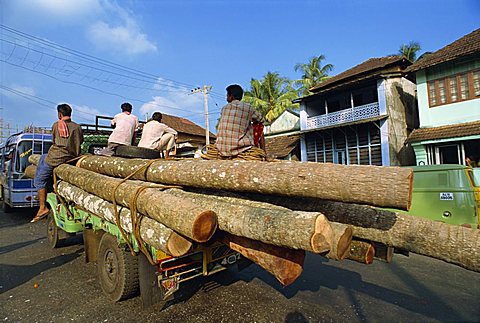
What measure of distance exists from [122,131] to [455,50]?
1611 centimetres

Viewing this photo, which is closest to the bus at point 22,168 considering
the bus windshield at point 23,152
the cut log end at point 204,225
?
the bus windshield at point 23,152

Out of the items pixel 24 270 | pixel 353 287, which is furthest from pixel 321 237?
pixel 24 270

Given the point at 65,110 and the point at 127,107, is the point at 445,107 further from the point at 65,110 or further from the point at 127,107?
the point at 65,110

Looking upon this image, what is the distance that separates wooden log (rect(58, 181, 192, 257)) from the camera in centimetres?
262

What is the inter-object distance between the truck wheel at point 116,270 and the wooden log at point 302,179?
3.67ft

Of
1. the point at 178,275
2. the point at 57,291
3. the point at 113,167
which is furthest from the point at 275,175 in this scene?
the point at 57,291

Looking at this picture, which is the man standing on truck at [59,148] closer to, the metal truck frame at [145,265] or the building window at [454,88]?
the metal truck frame at [145,265]

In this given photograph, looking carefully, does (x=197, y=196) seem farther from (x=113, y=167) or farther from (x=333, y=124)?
(x=333, y=124)

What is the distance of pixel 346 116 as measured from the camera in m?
17.5

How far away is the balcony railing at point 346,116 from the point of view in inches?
645

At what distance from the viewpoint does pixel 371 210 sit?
8.66 feet

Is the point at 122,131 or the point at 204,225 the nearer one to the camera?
the point at 204,225

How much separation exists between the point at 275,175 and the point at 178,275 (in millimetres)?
1869

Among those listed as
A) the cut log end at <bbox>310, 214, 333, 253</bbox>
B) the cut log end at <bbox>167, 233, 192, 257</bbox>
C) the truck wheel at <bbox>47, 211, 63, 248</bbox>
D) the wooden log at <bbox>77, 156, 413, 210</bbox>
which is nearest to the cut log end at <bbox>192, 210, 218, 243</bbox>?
the cut log end at <bbox>167, 233, 192, 257</bbox>
